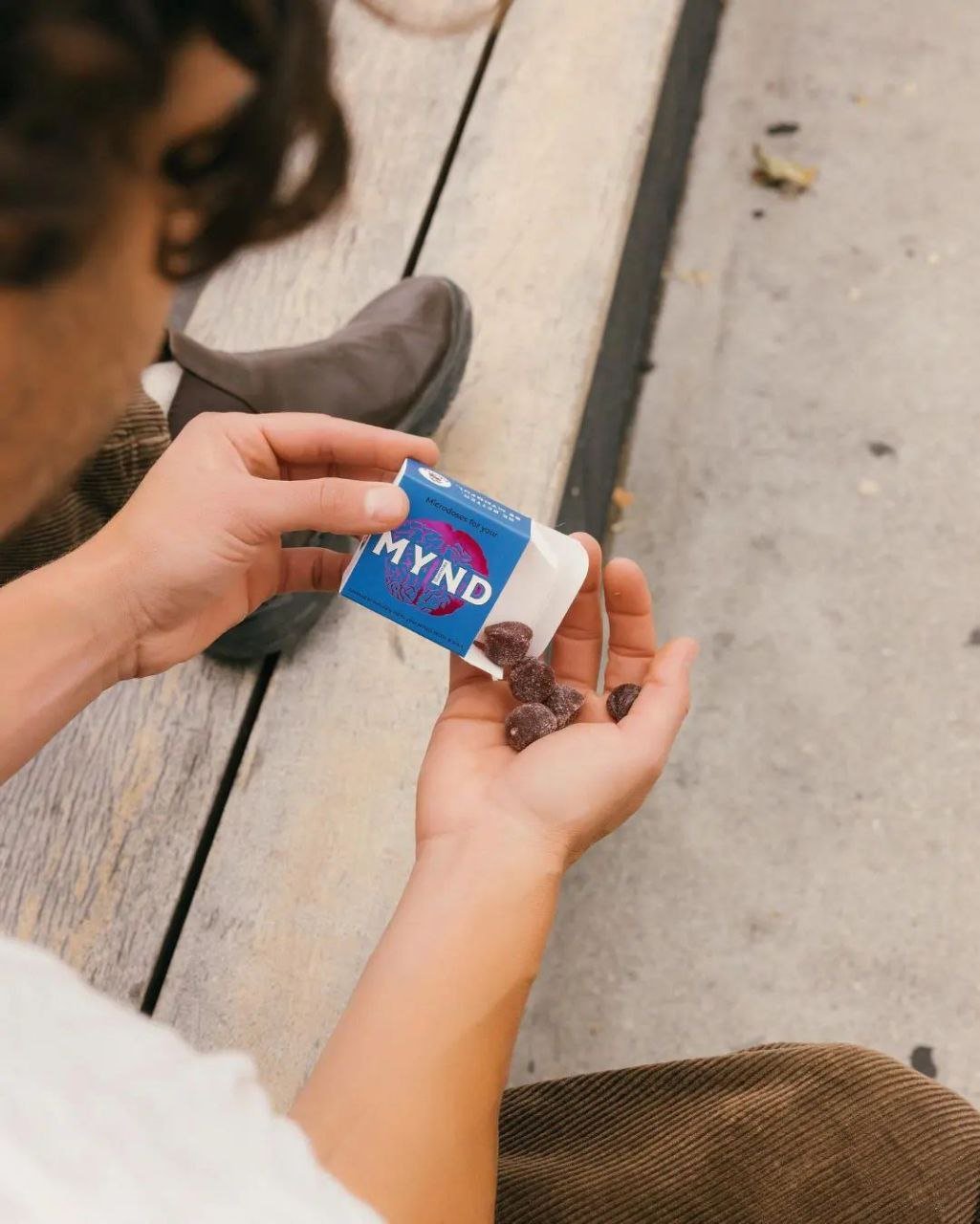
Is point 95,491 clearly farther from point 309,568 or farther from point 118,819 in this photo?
point 118,819

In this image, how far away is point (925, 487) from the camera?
1415mm

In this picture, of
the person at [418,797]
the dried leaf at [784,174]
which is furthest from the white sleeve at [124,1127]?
the dried leaf at [784,174]

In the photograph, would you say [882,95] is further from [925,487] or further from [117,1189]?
[117,1189]

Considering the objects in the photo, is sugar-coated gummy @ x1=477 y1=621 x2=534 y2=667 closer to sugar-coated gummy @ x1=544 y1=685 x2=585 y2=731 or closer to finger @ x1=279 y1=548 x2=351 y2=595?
sugar-coated gummy @ x1=544 y1=685 x2=585 y2=731

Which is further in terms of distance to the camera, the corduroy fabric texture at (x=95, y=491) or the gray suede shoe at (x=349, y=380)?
the gray suede shoe at (x=349, y=380)

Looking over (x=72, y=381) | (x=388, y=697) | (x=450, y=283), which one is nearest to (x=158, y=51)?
(x=72, y=381)

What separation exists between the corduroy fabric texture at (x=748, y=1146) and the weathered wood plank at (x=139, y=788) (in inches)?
15.9

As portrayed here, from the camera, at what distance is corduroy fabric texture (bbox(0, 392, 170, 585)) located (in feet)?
2.76

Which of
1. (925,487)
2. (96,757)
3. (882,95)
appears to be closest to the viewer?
(96,757)

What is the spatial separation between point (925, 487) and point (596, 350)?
0.54 m

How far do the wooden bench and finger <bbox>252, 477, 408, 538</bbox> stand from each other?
0.60 feet

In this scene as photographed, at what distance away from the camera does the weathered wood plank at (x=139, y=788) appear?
90 centimetres

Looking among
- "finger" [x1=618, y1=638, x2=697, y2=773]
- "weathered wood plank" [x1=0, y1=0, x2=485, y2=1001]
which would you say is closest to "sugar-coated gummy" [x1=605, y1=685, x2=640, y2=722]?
"finger" [x1=618, y1=638, x2=697, y2=773]

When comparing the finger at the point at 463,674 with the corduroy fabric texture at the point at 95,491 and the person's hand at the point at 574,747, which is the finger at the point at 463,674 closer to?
the person's hand at the point at 574,747
